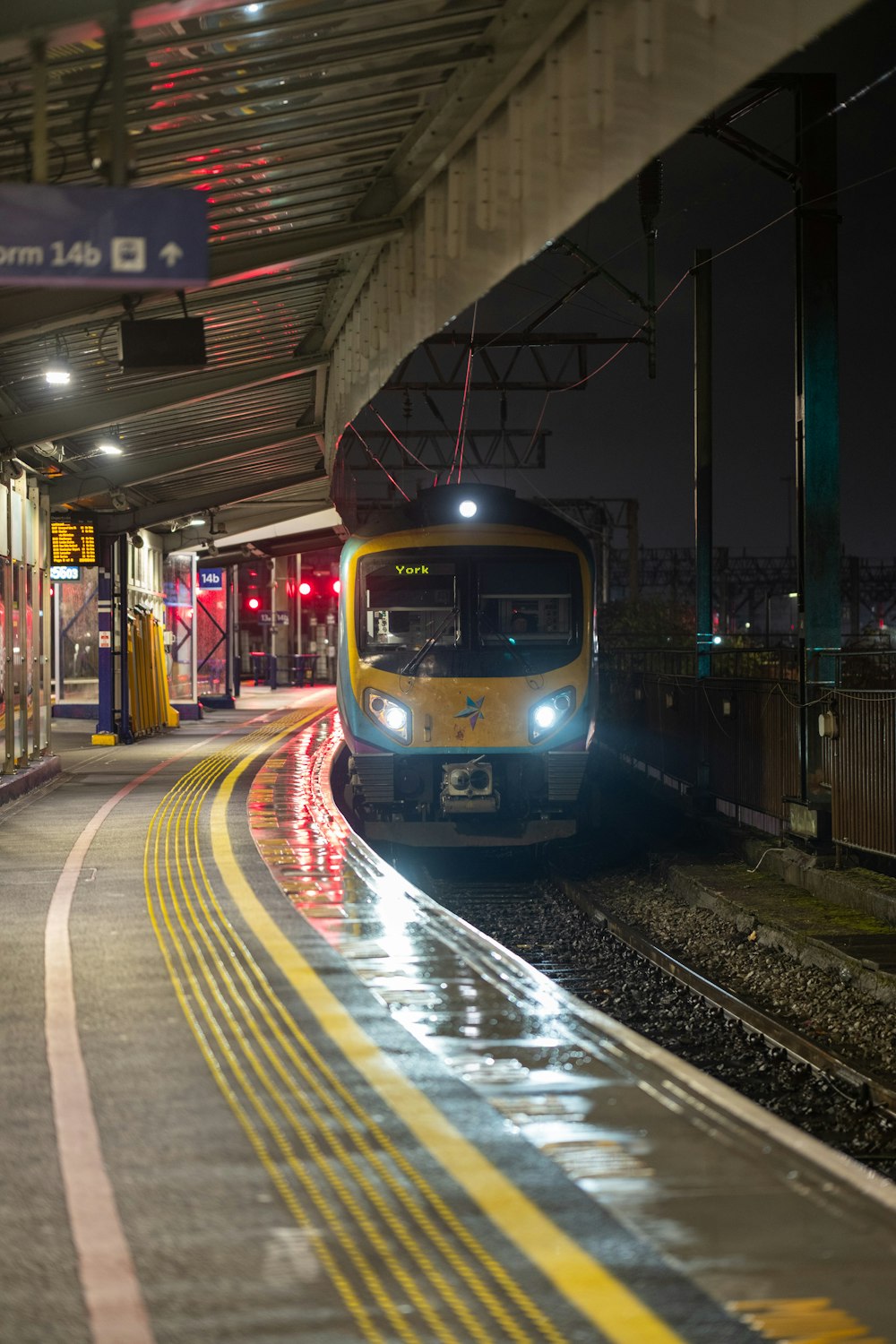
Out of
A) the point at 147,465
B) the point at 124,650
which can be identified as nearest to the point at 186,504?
the point at 124,650

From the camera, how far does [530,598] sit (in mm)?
13820

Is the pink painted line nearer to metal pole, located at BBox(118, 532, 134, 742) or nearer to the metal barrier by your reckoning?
metal pole, located at BBox(118, 532, 134, 742)

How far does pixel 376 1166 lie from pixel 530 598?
9.63m

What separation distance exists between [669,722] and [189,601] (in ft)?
52.8

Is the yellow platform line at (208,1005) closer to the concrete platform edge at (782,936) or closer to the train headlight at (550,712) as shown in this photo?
the train headlight at (550,712)

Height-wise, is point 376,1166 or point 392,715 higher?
point 392,715

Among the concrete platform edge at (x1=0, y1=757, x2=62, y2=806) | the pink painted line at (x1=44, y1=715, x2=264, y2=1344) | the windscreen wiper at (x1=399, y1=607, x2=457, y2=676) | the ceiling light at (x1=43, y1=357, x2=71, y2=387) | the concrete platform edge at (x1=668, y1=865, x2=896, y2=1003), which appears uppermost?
the ceiling light at (x1=43, y1=357, x2=71, y2=387)

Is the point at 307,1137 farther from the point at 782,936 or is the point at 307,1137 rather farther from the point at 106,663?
the point at 106,663

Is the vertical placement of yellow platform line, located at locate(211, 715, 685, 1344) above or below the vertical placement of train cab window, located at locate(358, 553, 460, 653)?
below

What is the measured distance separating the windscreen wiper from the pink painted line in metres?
6.27

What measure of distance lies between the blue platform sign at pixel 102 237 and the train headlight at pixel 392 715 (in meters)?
6.31

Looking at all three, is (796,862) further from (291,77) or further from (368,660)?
(291,77)

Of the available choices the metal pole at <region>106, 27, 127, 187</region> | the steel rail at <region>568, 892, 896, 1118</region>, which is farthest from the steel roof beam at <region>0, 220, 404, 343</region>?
the steel rail at <region>568, 892, 896, 1118</region>

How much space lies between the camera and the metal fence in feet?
36.6
